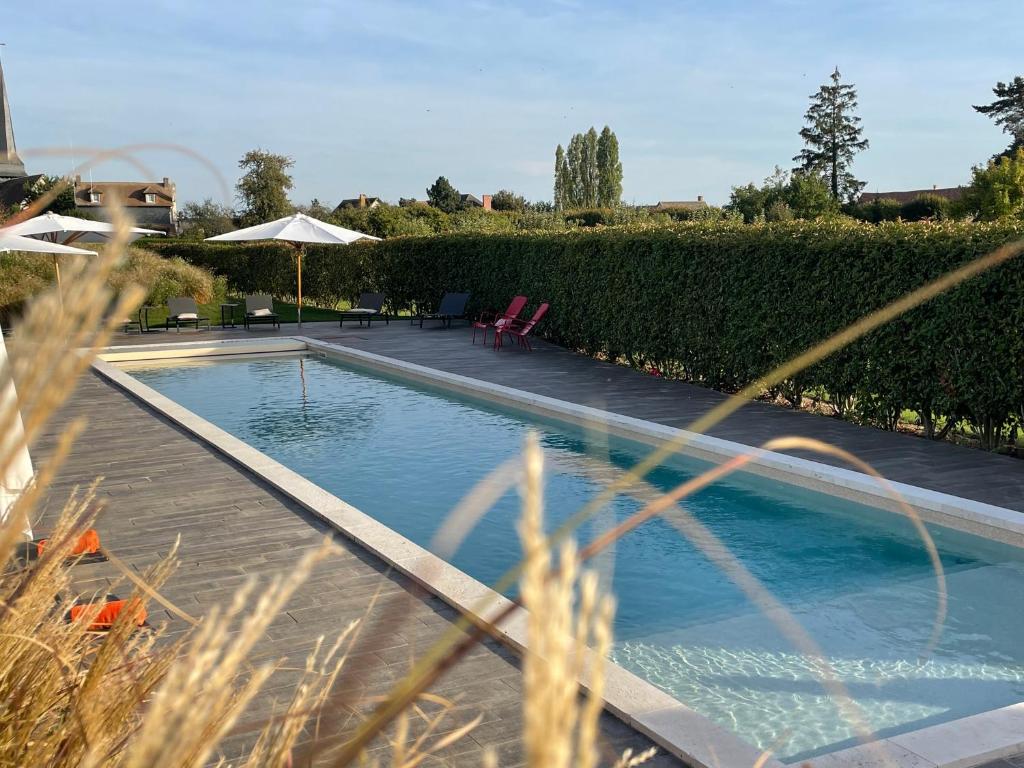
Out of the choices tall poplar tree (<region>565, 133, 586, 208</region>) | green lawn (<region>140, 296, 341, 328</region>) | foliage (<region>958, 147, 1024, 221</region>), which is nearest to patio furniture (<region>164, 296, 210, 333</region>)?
green lawn (<region>140, 296, 341, 328</region>)

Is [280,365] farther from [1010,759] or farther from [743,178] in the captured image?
[743,178]

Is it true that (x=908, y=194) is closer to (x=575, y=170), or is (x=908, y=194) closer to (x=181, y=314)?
(x=575, y=170)

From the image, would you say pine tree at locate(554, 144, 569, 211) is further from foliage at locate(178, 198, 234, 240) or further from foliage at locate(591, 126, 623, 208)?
foliage at locate(178, 198, 234, 240)

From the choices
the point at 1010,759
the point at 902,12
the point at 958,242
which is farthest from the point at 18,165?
the point at 902,12

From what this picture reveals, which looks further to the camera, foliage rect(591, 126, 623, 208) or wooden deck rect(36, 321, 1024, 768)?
foliage rect(591, 126, 623, 208)

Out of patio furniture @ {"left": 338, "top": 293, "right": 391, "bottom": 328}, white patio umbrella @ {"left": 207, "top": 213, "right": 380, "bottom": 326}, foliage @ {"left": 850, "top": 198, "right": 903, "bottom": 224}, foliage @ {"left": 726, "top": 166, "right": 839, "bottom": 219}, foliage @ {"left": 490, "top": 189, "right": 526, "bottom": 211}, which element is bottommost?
patio furniture @ {"left": 338, "top": 293, "right": 391, "bottom": 328}

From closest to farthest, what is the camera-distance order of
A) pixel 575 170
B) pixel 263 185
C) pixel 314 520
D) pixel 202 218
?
pixel 314 520 < pixel 263 185 < pixel 202 218 < pixel 575 170

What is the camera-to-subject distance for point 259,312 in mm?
23297

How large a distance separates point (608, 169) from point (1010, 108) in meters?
34.2

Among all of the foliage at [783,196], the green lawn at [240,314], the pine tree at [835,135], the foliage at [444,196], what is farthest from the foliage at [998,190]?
the foliage at [444,196]

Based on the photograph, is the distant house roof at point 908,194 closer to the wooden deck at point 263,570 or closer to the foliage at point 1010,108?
the foliage at point 1010,108

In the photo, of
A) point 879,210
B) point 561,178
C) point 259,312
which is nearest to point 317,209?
point 561,178

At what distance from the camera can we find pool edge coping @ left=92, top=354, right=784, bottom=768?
3562mm

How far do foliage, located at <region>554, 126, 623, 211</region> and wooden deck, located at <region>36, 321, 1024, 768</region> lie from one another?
255 ft
